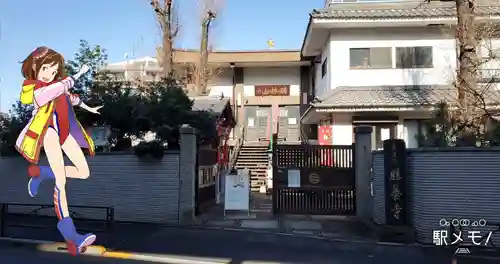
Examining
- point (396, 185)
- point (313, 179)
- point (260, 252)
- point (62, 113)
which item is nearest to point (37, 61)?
point (62, 113)

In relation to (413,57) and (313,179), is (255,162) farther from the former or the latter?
(313,179)

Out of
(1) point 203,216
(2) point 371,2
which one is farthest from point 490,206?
(2) point 371,2

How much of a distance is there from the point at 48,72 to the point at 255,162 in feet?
47.1

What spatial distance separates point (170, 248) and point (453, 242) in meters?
5.16

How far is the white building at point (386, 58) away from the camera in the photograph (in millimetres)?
16781

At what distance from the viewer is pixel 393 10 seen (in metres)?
17.5

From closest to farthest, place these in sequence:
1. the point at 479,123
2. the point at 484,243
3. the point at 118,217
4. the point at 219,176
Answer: the point at 484,243 → the point at 479,123 → the point at 118,217 → the point at 219,176

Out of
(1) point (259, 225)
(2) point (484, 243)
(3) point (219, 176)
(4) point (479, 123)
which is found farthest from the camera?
(3) point (219, 176)

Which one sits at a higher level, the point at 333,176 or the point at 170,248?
the point at 333,176

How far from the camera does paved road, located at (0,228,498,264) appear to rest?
770 centimetres

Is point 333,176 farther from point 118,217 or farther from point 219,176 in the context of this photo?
point 118,217

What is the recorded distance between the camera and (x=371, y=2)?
61.2ft

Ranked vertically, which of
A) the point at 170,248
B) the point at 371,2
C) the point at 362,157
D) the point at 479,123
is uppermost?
the point at 371,2

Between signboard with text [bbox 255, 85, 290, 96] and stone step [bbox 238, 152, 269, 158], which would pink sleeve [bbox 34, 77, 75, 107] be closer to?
stone step [bbox 238, 152, 269, 158]
